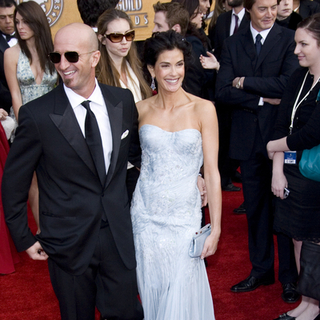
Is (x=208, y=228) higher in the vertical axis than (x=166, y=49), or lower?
lower

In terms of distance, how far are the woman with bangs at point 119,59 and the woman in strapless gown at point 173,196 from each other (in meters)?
0.57

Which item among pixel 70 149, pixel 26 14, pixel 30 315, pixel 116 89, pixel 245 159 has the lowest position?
pixel 30 315

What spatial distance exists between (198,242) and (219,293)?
131 centimetres

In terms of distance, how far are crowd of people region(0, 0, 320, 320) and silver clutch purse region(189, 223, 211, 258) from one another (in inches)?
1.1

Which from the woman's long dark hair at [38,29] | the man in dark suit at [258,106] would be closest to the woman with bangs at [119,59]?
the man in dark suit at [258,106]

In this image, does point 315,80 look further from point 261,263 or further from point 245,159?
point 261,263

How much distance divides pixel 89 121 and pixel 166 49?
85cm

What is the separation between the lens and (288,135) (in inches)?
123

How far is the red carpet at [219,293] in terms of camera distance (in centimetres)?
363

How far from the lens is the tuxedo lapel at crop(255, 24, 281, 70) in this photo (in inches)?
144

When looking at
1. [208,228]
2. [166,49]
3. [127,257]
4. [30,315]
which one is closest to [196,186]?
[208,228]

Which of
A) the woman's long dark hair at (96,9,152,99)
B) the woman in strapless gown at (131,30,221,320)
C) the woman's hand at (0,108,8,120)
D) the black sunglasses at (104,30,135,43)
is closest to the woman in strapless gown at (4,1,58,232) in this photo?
the woman's hand at (0,108,8,120)

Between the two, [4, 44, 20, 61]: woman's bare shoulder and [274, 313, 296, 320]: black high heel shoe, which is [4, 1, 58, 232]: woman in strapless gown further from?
[274, 313, 296, 320]: black high heel shoe

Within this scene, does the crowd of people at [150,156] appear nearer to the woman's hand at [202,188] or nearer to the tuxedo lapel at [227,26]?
the woman's hand at [202,188]
